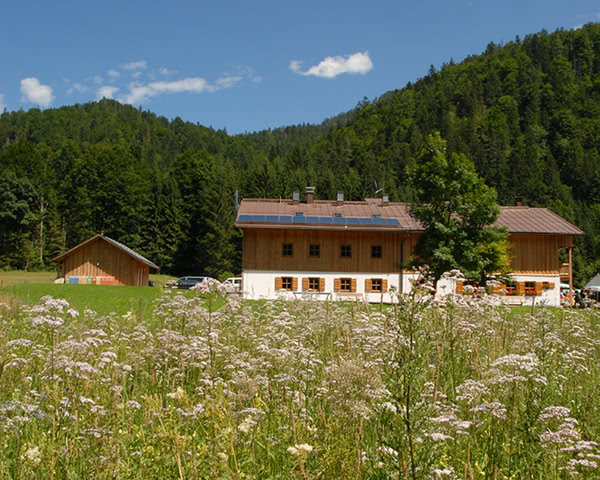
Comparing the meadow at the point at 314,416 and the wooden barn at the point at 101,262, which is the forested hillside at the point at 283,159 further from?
the meadow at the point at 314,416

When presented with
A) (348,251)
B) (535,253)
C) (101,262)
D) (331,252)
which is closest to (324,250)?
(331,252)

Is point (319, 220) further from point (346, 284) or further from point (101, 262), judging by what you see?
point (101, 262)

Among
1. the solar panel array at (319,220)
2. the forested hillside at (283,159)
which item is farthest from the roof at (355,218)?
the forested hillside at (283,159)

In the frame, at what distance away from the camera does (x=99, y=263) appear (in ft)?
139

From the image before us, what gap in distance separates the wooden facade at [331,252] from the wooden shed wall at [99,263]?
38.9 feet

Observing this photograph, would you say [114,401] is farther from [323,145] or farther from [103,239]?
[323,145]

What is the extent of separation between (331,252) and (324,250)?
1.87ft

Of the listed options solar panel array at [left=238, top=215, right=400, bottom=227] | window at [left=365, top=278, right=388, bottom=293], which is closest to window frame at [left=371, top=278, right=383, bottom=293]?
window at [left=365, top=278, right=388, bottom=293]

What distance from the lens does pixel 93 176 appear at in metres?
77.9

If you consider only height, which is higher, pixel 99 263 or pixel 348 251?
pixel 348 251

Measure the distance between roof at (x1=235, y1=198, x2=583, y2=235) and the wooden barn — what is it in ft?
37.2

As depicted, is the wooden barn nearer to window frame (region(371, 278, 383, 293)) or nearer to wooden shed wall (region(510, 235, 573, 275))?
window frame (region(371, 278, 383, 293))

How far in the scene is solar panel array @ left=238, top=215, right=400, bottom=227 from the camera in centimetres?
3775

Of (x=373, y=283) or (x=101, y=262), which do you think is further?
(x=101, y=262)
